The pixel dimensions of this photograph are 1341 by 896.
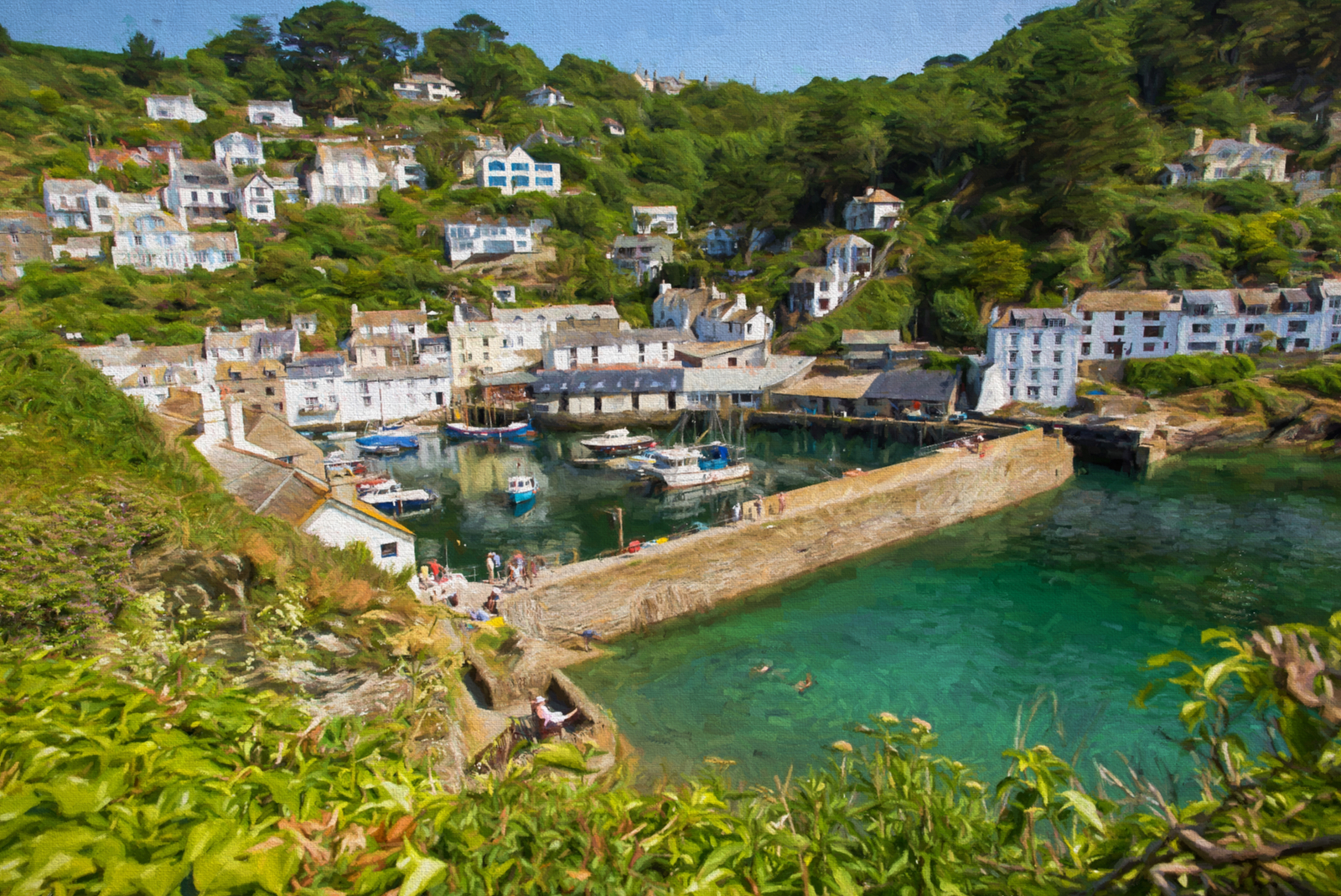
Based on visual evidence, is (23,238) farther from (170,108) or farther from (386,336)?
(170,108)

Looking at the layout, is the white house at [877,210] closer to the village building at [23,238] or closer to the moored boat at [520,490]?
the moored boat at [520,490]

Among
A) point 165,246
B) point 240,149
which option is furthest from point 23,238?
point 240,149

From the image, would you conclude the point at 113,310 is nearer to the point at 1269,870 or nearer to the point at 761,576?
the point at 761,576

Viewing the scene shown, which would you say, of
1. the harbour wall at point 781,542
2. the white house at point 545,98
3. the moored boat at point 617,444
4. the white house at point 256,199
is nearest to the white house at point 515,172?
the white house at point 256,199

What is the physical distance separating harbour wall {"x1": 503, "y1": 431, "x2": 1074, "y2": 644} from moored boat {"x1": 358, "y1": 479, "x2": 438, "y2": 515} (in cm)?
1272

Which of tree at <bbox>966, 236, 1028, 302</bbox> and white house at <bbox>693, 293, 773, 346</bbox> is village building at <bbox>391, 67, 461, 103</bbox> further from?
tree at <bbox>966, 236, 1028, 302</bbox>

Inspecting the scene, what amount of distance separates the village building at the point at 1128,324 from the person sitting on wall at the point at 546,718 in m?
41.0

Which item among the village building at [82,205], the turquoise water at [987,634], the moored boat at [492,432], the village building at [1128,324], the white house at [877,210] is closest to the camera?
the turquoise water at [987,634]

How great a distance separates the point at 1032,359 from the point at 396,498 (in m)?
33.4

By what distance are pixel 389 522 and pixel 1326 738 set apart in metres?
14.6

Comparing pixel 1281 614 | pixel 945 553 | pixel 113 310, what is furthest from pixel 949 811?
pixel 113 310

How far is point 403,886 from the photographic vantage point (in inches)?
77.7

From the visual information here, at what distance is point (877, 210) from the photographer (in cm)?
6344

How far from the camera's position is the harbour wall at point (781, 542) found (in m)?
16.4
